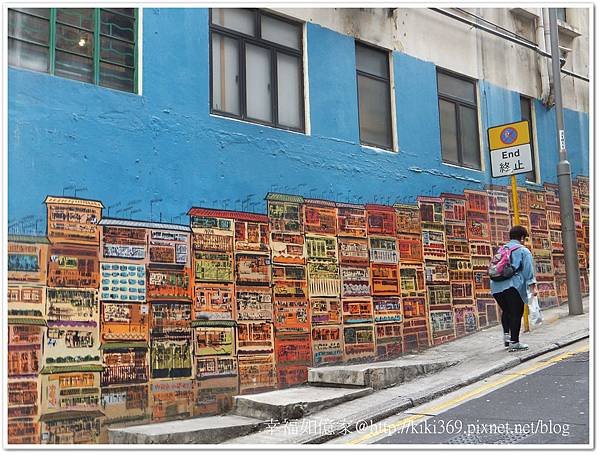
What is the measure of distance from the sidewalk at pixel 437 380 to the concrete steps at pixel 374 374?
0.11 m

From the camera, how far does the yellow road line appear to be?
663cm

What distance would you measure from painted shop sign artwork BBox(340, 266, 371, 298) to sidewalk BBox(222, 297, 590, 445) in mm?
1132

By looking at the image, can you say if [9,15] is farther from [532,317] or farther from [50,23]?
[532,317]

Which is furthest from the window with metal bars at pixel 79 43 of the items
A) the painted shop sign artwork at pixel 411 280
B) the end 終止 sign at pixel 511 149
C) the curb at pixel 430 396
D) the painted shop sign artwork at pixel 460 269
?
the painted shop sign artwork at pixel 460 269

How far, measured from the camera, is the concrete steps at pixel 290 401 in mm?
7191

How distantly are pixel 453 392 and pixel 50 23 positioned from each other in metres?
6.02

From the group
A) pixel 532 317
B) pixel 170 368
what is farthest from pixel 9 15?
pixel 532 317

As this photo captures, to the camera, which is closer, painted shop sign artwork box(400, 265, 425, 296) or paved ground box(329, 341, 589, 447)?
paved ground box(329, 341, 589, 447)

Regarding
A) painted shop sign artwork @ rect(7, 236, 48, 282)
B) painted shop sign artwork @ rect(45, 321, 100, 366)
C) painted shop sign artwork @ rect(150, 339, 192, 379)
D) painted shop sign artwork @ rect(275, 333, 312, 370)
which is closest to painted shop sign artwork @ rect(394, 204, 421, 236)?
painted shop sign artwork @ rect(275, 333, 312, 370)

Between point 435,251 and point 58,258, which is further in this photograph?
point 435,251

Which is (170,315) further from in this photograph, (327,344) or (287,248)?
(327,344)

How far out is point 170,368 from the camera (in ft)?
25.0

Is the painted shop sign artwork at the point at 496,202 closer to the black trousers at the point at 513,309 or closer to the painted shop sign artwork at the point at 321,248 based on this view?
the black trousers at the point at 513,309

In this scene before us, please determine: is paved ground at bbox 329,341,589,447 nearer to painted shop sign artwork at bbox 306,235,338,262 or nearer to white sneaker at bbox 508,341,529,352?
white sneaker at bbox 508,341,529,352
